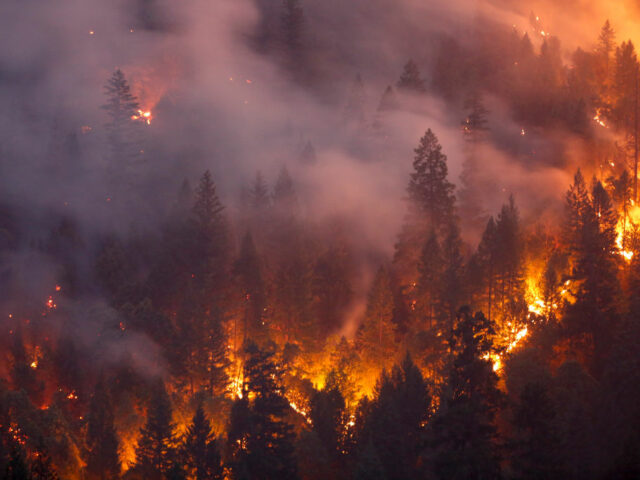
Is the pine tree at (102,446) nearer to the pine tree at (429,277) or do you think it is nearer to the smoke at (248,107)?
the smoke at (248,107)

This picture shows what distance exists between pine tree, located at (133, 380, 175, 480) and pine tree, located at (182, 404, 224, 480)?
193 centimetres

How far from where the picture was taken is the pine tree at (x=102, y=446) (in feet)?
150

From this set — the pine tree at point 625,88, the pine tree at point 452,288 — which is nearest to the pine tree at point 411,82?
the pine tree at point 625,88

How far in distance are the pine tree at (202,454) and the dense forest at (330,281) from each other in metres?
0.14

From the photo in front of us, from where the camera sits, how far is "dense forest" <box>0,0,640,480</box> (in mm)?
39750

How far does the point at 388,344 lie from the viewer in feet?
180

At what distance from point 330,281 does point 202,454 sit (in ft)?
89.7

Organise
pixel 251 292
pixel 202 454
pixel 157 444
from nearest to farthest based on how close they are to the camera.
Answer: pixel 202 454
pixel 157 444
pixel 251 292

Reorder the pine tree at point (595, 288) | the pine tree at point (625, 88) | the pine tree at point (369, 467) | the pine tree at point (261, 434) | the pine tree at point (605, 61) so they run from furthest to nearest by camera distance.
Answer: the pine tree at point (605, 61), the pine tree at point (625, 88), the pine tree at point (595, 288), the pine tree at point (261, 434), the pine tree at point (369, 467)

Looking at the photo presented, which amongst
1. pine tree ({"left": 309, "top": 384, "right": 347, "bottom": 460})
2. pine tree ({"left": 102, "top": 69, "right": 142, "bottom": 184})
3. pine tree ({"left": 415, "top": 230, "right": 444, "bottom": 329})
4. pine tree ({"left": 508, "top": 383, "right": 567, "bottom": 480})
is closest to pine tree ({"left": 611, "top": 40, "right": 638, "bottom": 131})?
pine tree ({"left": 415, "top": 230, "right": 444, "bottom": 329})

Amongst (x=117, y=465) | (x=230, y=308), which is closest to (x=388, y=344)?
(x=230, y=308)

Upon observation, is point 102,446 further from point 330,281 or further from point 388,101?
point 388,101

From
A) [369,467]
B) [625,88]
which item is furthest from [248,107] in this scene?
[369,467]

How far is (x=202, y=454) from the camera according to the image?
4181 centimetres
